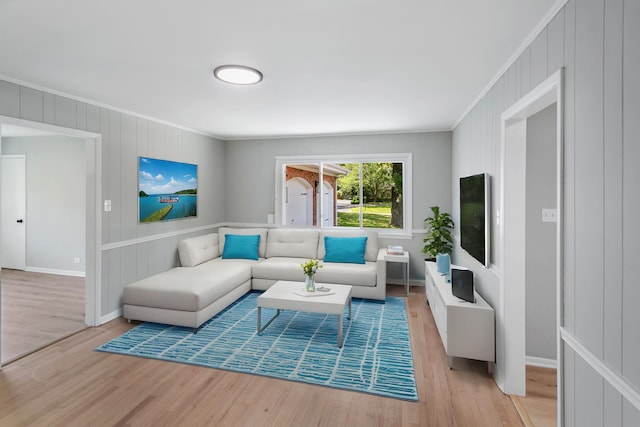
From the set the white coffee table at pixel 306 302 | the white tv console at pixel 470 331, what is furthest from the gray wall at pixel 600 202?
the white coffee table at pixel 306 302

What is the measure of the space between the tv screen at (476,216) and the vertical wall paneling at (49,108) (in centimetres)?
407

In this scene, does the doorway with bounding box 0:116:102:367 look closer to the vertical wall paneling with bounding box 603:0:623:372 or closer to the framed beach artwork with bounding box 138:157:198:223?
the framed beach artwork with bounding box 138:157:198:223

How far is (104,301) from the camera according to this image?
12.3ft

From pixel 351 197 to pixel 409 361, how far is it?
3323 millimetres

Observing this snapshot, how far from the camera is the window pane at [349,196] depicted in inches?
224

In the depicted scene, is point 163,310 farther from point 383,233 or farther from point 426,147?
point 426,147

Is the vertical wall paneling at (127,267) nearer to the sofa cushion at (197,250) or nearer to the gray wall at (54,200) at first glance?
the sofa cushion at (197,250)

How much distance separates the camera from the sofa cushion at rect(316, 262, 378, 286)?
4492 mm

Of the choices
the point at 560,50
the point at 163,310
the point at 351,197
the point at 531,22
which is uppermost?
the point at 531,22

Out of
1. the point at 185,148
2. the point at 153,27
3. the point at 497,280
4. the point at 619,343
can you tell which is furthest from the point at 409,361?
the point at 185,148

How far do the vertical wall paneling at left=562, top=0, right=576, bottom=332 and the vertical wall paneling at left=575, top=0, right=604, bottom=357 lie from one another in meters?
0.04

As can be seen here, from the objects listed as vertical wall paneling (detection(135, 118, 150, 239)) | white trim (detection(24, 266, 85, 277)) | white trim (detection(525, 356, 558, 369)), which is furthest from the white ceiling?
white trim (detection(24, 266, 85, 277))

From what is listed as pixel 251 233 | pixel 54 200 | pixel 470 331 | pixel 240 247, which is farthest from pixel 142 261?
pixel 470 331

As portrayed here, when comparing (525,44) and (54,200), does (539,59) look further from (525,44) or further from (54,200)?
(54,200)
